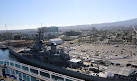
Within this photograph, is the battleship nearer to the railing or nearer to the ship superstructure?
the ship superstructure

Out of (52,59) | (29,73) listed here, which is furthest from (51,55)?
(29,73)

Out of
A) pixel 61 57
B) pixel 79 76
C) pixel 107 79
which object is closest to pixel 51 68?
pixel 61 57

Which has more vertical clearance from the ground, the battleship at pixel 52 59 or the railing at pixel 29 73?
the railing at pixel 29 73

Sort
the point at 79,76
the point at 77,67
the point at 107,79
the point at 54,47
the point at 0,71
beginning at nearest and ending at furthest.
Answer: the point at 0,71 < the point at 107,79 < the point at 79,76 < the point at 77,67 < the point at 54,47

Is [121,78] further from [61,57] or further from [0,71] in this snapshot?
[0,71]

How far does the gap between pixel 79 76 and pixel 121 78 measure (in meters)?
5.60

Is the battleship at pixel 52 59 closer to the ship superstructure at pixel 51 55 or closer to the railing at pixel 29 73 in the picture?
the ship superstructure at pixel 51 55

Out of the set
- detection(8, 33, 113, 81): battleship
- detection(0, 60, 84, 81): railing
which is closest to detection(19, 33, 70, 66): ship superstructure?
detection(8, 33, 113, 81): battleship

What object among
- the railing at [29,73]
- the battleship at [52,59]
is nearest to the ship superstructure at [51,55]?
the battleship at [52,59]

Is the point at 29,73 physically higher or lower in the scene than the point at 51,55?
higher

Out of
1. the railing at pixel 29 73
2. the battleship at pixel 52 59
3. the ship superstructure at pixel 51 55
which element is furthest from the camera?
the ship superstructure at pixel 51 55

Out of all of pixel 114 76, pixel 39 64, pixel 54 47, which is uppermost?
pixel 54 47

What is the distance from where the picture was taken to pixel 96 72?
1730cm

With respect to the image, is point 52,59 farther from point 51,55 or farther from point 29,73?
point 29,73
